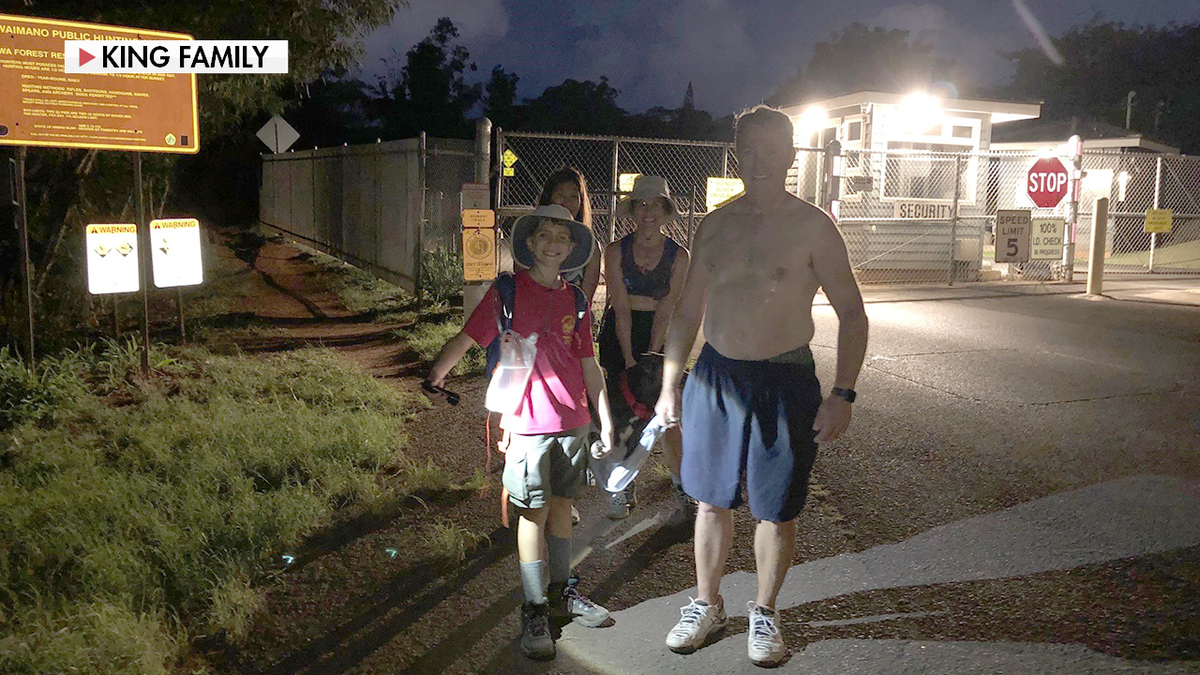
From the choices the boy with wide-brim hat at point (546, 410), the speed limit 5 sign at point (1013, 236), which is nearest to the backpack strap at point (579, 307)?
the boy with wide-brim hat at point (546, 410)

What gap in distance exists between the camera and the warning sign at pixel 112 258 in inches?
307

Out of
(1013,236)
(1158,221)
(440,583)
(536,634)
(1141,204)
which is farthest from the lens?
(1141,204)

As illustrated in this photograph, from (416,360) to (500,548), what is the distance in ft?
15.9

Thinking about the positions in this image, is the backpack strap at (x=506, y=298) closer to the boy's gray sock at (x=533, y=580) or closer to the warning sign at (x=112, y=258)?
the boy's gray sock at (x=533, y=580)

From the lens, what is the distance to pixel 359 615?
3.71 metres

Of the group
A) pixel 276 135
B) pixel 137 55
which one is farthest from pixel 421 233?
pixel 276 135

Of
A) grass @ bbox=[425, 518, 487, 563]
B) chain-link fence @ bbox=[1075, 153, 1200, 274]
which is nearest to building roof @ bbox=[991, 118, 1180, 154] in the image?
chain-link fence @ bbox=[1075, 153, 1200, 274]

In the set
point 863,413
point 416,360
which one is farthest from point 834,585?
point 416,360

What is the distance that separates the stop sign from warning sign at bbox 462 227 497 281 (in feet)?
32.0

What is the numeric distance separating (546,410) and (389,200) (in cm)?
1133

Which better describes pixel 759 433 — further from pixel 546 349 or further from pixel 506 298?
pixel 506 298

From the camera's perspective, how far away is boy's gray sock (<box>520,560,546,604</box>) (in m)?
3.40

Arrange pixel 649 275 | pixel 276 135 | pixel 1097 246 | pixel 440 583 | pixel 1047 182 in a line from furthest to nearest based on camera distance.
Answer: pixel 276 135 < pixel 1047 182 < pixel 1097 246 < pixel 649 275 < pixel 440 583

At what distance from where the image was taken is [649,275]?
450cm
